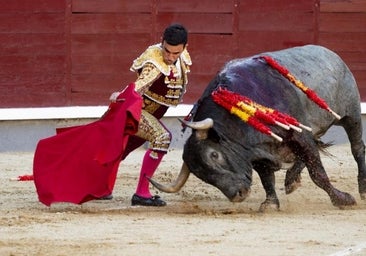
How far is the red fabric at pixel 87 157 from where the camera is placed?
8.40 m

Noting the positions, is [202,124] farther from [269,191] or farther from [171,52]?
[269,191]

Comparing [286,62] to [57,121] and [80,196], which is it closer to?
[80,196]

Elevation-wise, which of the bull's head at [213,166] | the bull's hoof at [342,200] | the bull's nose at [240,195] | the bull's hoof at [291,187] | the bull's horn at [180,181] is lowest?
the bull's hoof at [291,187]

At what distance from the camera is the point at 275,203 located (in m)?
8.59

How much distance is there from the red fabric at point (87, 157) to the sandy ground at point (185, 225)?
0.13 meters

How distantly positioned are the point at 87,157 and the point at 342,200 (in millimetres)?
1509

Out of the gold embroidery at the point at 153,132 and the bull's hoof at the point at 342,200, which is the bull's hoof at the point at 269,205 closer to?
the bull's hoof at the point at 342,200

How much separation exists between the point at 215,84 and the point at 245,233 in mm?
1315

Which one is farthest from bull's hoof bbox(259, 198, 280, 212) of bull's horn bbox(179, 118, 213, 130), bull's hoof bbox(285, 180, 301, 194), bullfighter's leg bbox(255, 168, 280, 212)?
bull's hoof bbox(285, 180, 301, 194)

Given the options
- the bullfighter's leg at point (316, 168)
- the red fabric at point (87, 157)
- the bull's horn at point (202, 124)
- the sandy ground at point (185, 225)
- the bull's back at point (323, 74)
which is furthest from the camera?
the bull's back at point (323, 74)

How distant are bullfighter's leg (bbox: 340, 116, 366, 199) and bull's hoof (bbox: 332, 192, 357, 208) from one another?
0.67m

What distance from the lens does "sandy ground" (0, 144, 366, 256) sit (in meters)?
7.02

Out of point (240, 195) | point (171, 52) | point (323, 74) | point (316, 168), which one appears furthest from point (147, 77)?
point (323, 74)

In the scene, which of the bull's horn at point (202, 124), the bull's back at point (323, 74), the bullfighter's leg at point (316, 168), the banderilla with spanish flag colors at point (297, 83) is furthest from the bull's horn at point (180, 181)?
the bull's back at point (323, 74)
